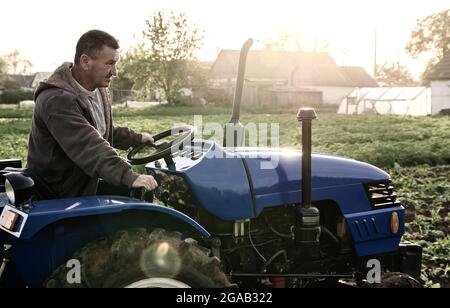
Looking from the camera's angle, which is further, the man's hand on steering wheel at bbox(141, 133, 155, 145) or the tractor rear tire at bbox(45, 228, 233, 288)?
the man's hand on steering wheel at bbox(141, 133, 155, 145)

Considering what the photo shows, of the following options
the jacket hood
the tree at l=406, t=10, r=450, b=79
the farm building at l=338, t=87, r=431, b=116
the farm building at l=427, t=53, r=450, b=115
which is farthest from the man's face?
the tree at l=406, t=10, r=450, b=79

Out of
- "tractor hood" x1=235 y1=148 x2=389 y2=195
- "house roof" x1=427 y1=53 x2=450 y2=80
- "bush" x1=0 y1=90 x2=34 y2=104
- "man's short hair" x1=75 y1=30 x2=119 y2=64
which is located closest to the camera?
"man's short hair" x1=75 y1=30 x2=119 y2=64

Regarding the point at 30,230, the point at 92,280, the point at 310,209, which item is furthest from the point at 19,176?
the point at 310,209

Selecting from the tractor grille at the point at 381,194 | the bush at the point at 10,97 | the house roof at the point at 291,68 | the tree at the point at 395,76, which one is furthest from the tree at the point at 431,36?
the tractor grille at the point at 381,194

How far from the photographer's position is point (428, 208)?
6.78 meters

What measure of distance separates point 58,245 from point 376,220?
184 centimetres

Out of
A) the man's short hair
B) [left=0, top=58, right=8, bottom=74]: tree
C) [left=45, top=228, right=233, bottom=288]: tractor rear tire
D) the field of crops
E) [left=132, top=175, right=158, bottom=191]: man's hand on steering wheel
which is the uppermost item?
[left=0, top=58, right=8, bottom=74]: tree

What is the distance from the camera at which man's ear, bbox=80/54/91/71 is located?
2746 mm

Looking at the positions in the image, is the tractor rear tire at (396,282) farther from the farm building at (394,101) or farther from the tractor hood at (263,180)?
the farm building at (394,101)

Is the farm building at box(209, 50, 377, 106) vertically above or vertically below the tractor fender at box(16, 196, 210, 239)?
above

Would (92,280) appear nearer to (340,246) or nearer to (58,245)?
(58,245)

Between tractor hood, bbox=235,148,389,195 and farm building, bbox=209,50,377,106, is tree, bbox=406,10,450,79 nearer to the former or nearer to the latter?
farm building, bbox=209,50,377,106

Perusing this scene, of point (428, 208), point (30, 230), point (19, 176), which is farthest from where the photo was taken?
point (428, 208)

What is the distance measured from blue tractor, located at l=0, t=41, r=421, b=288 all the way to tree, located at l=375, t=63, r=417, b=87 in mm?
75779
